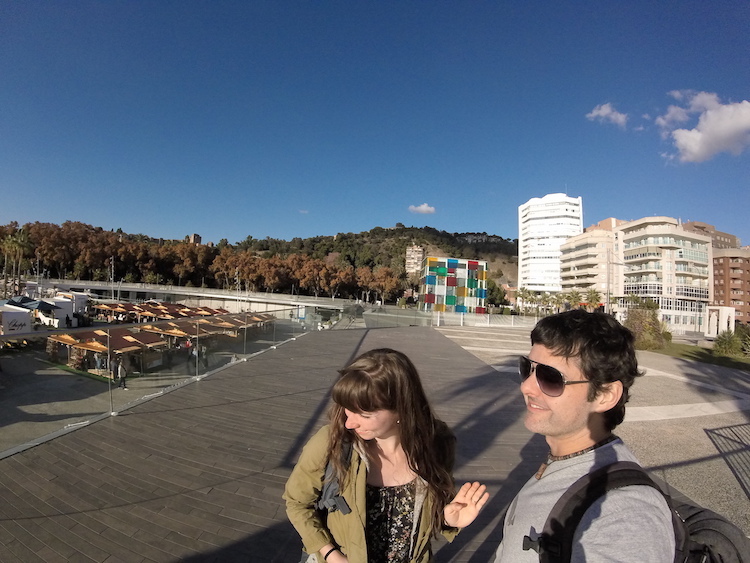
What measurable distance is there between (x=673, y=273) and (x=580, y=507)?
7769 centimetres

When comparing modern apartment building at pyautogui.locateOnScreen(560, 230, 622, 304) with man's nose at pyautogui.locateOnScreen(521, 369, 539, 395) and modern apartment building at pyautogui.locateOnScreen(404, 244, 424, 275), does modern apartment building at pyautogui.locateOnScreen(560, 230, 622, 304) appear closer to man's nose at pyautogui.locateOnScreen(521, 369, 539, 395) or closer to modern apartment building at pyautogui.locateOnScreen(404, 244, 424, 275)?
modern apartment building at pyautogui.locateOnScreen(404, 244, 424, 275)

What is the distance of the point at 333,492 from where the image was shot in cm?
150

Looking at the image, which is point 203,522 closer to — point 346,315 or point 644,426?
point 644,426

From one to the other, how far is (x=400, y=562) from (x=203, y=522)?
1.96 meters

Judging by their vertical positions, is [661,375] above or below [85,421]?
below

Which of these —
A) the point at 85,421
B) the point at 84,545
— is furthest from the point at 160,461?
the point at 85,421

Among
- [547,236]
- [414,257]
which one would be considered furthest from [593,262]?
[414,257]

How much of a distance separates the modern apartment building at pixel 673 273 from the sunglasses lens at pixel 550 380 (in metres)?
70.9

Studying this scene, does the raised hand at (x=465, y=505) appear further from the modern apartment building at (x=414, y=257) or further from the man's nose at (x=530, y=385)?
the modern apartment building at (x=414, y=257)

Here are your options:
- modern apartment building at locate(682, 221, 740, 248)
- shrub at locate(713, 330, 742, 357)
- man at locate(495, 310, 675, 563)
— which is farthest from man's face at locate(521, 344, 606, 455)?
modern apartment building at locate(682, 221, 740, 248)

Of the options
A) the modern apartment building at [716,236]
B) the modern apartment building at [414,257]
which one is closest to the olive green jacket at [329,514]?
the modern apartment building at [414,257]

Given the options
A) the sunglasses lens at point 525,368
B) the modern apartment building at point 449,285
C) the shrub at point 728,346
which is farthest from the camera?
the modern apartment building at point 449,285

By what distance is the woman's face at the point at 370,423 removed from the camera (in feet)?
5.00

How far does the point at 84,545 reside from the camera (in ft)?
8.03
